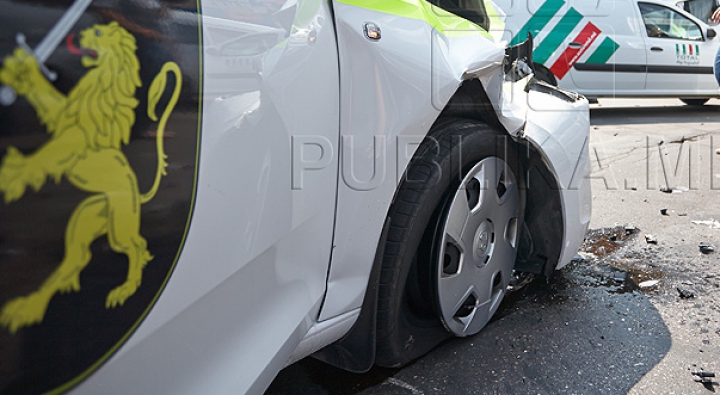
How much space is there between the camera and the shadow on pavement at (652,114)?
7.76m

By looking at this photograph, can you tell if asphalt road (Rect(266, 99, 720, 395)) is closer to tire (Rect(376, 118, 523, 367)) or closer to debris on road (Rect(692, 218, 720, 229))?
debris on road (Rect(692, 218, 720, 229))

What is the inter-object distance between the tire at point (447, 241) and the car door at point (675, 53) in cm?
692

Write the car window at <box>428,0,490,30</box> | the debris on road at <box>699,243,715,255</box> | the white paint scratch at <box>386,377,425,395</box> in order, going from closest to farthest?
the white paint scratch at <box>386,377,425,395</box>
the car window at <box>428,0,490,30</box>
the debris on road at <box>699,243,715,255</box>

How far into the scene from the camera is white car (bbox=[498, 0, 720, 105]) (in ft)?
24.3

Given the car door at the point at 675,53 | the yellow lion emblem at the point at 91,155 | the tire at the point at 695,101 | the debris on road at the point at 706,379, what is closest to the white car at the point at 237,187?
the yellow lion emblem at the point at 91,155

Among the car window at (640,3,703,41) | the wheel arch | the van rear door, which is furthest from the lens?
the car window at (640,3,703,41)

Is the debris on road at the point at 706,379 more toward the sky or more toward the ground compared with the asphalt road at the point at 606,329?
more toward the ground

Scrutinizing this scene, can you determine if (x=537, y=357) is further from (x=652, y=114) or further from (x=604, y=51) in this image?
(x=652, y=114)

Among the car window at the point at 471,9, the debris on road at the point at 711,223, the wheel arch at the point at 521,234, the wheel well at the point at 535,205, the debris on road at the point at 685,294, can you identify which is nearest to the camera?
the wheel arch at the point at 521,234

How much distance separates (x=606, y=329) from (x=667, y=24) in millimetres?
7287

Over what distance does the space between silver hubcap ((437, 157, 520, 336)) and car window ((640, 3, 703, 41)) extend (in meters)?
6.97

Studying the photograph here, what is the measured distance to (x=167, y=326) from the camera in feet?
3.40

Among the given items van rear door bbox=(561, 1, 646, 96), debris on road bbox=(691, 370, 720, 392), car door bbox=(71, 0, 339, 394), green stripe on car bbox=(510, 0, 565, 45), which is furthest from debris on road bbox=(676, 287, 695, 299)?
van rear door bbox=(561, 1, 646, 96)

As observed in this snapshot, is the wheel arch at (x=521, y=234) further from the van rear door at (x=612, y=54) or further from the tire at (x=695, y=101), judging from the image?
the tire at (x=695, y=101)
